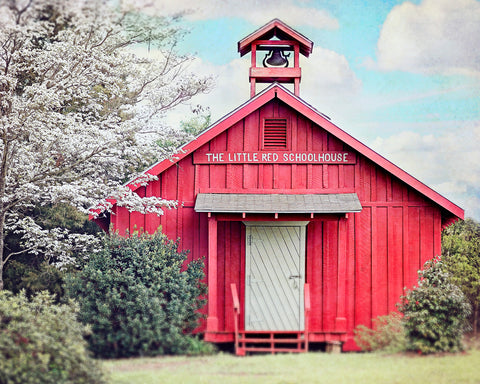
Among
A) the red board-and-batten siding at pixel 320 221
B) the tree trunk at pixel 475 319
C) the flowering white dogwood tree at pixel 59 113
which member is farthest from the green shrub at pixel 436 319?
the flowering white dogwood tree at pixel 59 113

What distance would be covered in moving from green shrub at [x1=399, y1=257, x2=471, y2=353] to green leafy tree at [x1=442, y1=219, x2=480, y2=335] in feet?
4.39

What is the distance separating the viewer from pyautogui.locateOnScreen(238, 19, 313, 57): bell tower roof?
52.0 feet

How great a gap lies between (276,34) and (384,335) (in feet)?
25.9

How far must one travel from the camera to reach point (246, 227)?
14461 millimetres

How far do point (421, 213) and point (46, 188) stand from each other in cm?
848

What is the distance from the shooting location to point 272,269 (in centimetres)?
1437

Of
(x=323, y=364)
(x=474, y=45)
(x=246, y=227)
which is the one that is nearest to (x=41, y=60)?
(x=246, y=227)

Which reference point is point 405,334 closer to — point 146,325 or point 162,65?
point 146,325

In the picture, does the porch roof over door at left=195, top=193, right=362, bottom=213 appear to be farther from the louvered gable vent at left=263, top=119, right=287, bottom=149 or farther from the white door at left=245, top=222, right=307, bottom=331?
the louvered gable vent at left=263, top=119, right=287, bottom=149

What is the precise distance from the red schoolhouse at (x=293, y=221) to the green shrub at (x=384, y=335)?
1.02 feet

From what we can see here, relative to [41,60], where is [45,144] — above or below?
below

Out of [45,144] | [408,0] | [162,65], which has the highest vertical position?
[408,0]

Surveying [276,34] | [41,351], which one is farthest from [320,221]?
[41,351]

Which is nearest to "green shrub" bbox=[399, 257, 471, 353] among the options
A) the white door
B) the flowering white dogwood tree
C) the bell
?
the white door
